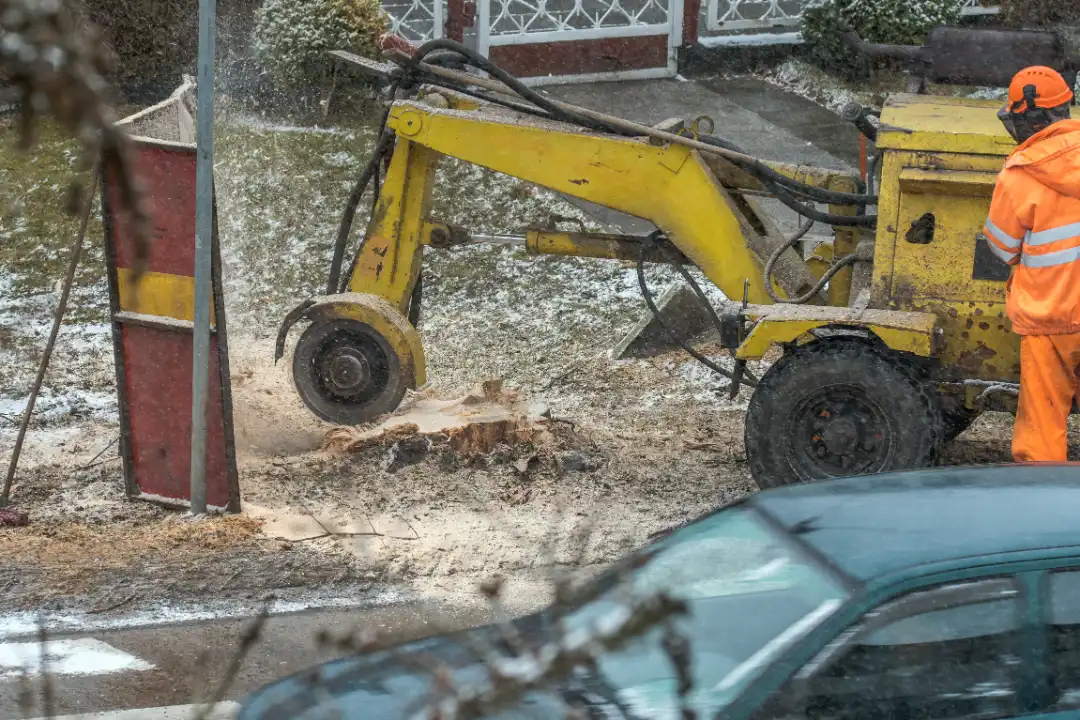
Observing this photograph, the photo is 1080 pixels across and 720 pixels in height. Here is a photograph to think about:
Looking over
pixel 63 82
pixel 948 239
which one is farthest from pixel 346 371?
pixel 63 82

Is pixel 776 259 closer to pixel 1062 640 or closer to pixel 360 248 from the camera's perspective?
pixel 360 248

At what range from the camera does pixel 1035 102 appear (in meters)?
5.81

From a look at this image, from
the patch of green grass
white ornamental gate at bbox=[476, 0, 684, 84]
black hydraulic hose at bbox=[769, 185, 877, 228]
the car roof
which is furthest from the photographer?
white ornamental gate at bbox=[476, 0, 684, 84]

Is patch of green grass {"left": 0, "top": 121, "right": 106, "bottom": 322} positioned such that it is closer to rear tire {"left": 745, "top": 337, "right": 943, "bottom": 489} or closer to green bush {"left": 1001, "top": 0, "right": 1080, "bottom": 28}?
rear tire {"left": 745, "top": 337, "right": 943, "bottom": 489}

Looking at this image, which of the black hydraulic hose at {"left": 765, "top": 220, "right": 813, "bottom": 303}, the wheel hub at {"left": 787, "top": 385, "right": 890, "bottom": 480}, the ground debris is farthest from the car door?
the ground debris

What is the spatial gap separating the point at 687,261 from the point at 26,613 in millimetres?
3794

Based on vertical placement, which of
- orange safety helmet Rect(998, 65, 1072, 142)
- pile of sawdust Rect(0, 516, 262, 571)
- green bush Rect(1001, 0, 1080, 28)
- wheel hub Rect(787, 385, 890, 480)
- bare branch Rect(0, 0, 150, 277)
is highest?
green bush Rect(1001, 0, 1080, 28)

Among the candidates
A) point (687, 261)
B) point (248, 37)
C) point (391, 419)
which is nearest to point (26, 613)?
point (391, 419)

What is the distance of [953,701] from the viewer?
3.29 metres

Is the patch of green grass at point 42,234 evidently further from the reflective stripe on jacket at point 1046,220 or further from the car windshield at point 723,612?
the car windshield at point 723,612

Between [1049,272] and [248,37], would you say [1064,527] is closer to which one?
[1049,272]

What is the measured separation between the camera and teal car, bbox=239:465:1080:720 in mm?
3254

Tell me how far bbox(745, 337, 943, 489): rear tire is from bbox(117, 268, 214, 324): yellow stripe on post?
2.72 metres

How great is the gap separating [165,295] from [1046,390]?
161 inches
